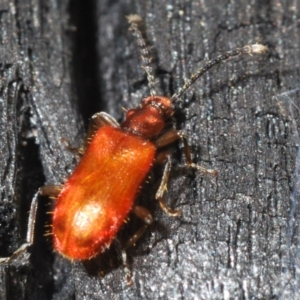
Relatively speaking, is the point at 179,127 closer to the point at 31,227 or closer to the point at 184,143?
the point at 184,143

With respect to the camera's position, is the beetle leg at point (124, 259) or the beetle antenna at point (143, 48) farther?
the beetle antenna at point (143, 48)

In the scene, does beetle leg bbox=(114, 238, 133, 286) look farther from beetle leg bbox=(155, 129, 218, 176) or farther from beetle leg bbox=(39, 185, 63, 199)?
beetle leg bbox=(155, 129, 218, 176)

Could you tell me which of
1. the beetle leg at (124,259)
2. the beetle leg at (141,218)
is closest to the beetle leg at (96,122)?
the beetle leg at (141,218)

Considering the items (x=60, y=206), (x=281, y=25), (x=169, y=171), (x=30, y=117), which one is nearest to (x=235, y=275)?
(x=169, y=171)

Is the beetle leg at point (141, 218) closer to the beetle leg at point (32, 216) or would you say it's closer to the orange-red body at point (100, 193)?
the orange-red body at point (100, 193)

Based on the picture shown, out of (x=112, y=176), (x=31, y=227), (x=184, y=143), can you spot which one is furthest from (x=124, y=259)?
(x=184, y=143)
